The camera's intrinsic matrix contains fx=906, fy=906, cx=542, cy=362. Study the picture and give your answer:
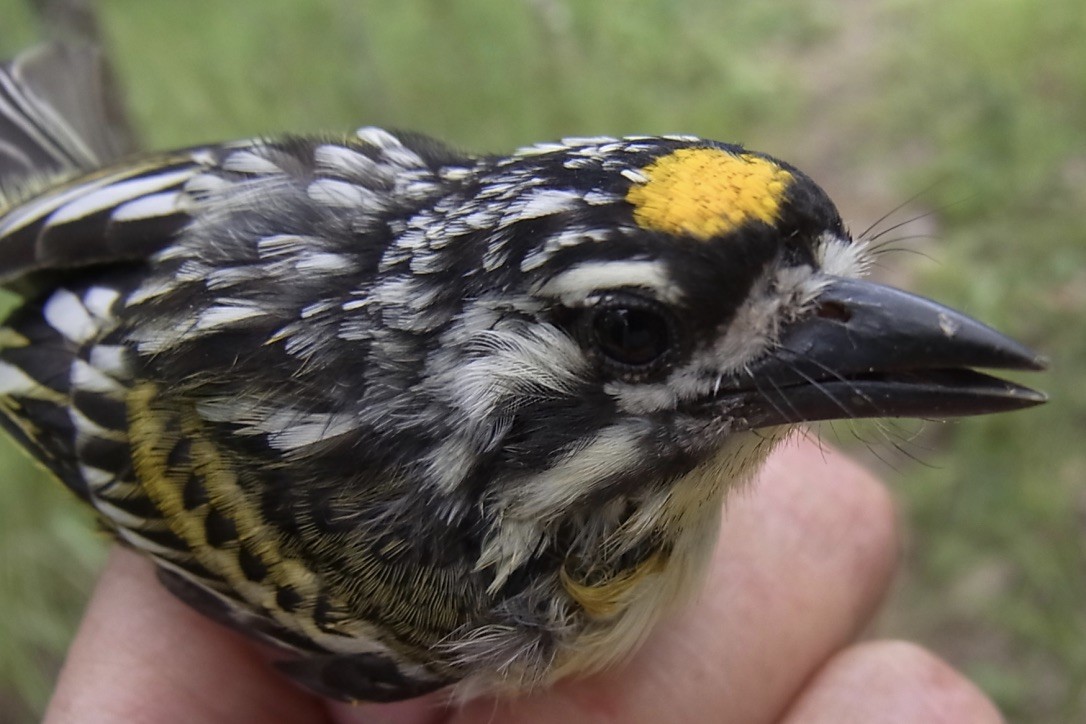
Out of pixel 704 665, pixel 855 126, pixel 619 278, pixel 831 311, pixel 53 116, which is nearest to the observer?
pixel 619 278

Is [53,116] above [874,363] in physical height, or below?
below

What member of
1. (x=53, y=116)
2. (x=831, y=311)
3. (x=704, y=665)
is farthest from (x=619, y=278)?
(x=53, y=116)

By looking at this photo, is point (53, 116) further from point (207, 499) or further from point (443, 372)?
point (443, 372)

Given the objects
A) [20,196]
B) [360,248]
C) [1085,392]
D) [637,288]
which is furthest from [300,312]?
[1085,392]

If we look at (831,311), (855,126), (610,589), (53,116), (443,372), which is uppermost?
(831,311)

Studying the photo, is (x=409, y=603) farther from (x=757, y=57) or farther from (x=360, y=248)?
(x=757, y=57)

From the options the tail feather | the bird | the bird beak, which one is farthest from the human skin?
the tail feather

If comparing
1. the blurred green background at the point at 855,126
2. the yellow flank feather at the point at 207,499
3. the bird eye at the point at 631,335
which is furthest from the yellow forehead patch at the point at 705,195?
the blurred green background at the point at 855,126

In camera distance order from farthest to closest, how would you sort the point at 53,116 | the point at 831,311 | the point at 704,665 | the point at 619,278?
the point at 53,116
the point at 704,665
the point at 831,311
the point at 619,278
